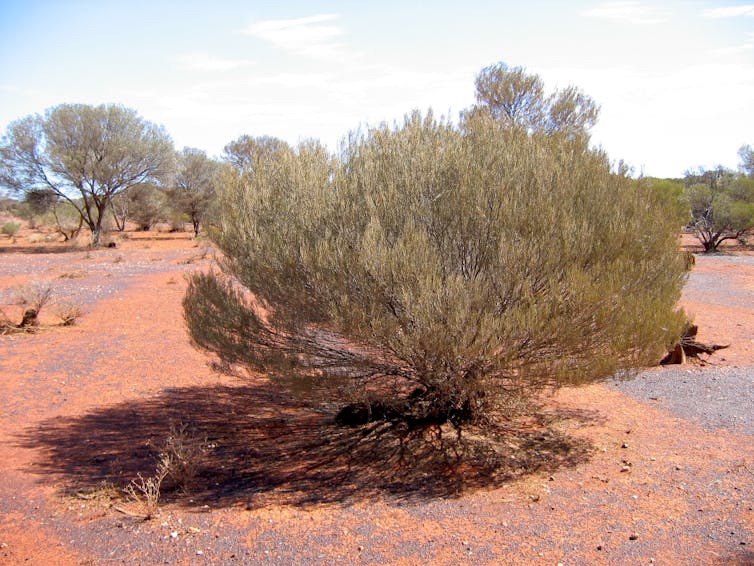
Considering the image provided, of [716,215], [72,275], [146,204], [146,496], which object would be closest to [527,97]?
[716,215]

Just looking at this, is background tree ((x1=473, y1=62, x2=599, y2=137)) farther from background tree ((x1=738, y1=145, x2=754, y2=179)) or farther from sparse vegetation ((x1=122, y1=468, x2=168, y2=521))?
background tree ((x1=738, y1=145, x2=754, y2=179))

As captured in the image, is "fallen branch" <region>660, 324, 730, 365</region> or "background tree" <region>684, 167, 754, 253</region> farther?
"background tree" <region>684, 167, 754, 253</region>

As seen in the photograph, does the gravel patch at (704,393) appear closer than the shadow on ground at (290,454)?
No

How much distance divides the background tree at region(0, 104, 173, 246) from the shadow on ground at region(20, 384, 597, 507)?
29934mm

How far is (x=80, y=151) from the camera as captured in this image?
115 ft

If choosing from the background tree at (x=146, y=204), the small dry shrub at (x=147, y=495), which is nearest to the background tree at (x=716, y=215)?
the small dry shrub at (x=147, y=495)

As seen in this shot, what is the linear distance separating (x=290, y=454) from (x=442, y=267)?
2705 millimetres

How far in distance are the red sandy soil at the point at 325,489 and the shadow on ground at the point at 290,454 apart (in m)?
0.03

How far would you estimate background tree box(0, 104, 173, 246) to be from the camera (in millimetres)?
35094

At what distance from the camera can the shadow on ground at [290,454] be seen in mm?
6207

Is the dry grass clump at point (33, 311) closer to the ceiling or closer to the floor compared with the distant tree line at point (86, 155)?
closer to the floor

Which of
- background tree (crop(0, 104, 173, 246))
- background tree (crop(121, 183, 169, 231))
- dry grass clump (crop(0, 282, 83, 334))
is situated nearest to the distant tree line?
background tree (crop(0, 104, 173, 246))

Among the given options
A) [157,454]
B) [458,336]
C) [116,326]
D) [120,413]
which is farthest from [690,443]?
[116,326]

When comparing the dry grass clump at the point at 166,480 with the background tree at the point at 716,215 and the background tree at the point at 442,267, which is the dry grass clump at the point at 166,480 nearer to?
the background tree at the point at 442,267
